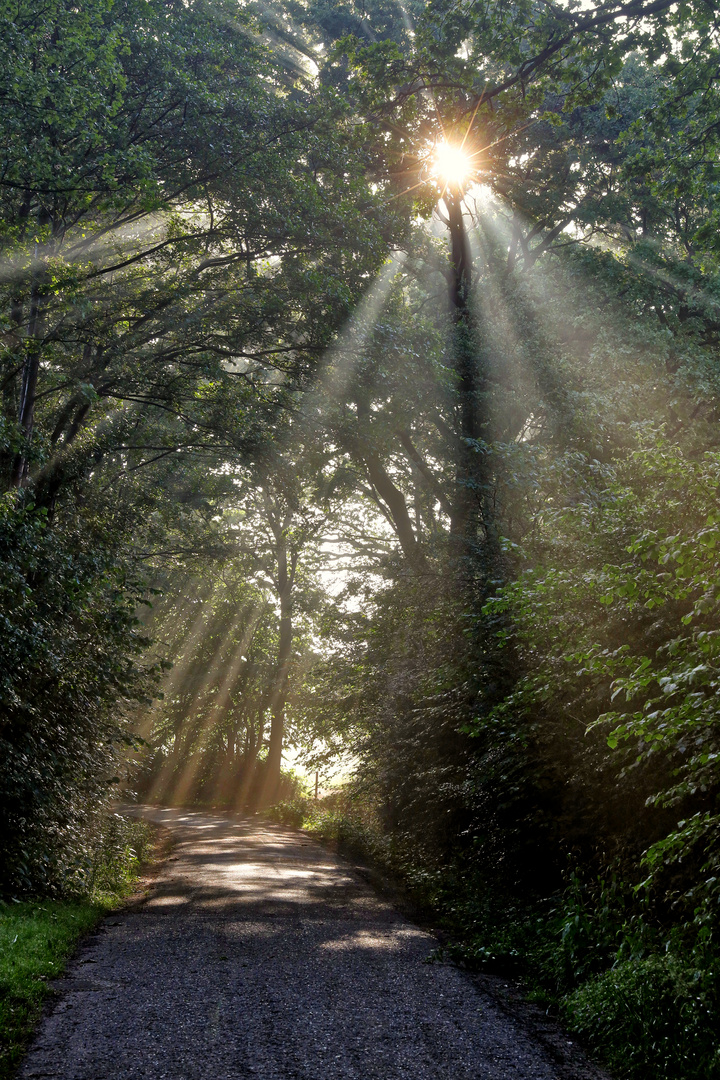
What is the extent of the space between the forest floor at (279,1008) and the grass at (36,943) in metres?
0.13

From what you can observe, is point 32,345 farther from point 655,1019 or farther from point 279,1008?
point 655,1019

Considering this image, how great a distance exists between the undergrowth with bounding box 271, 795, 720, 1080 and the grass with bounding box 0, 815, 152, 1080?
366 centimetres

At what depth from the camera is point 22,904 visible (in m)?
8.27

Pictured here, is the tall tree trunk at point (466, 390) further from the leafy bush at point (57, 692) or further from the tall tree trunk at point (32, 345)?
the tall tree trunk at point (32, 345)

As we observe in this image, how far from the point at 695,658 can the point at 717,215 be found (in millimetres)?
8121

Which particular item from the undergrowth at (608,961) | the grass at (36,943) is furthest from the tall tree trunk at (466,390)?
the grass at (36,943)

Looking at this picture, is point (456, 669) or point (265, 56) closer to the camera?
point (456, 669)

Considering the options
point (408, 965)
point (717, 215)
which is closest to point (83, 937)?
point (408, 965)

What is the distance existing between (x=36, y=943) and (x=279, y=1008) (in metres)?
2.61

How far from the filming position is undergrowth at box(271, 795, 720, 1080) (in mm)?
4523

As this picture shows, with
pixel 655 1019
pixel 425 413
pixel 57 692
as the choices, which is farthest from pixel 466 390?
pixel 655 1019

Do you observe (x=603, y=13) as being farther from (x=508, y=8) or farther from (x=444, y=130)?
(x=444, y=130)

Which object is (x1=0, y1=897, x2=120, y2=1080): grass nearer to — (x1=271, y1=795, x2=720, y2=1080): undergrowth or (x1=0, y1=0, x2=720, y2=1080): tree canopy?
(x1=0, y1=0, x2=720, y2=1080): tree canopy

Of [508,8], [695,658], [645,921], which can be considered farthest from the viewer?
[508,8]
